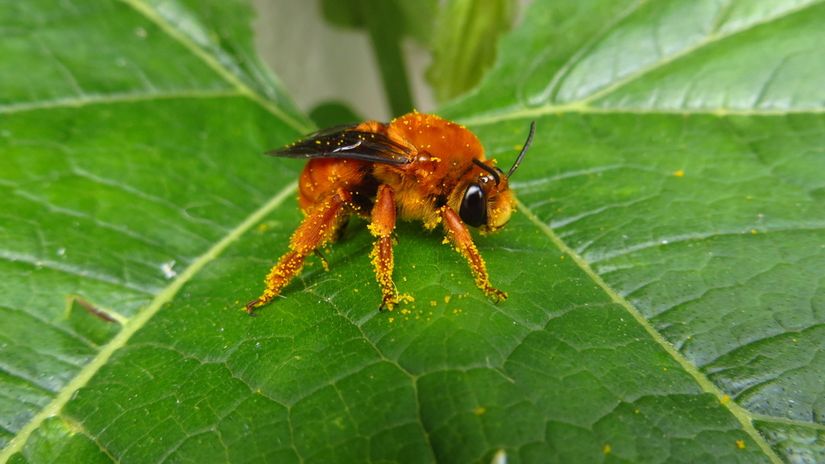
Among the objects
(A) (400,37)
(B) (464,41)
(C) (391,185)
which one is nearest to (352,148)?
(C) (391,185)

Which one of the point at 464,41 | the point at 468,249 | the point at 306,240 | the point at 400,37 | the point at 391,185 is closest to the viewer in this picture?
the point at 468,249

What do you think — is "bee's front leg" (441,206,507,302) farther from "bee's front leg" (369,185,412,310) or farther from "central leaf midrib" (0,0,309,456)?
"central leaf midrib" (0,0,309,456)

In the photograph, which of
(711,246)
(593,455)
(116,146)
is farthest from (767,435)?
(116,146)

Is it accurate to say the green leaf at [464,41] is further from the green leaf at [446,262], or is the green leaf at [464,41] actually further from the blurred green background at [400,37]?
the green leaf at [446,262]

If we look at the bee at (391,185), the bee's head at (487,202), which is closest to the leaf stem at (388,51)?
the bee at (391,185)

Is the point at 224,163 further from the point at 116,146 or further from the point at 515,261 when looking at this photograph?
the point at 515,261

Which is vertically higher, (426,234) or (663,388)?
(426,234)

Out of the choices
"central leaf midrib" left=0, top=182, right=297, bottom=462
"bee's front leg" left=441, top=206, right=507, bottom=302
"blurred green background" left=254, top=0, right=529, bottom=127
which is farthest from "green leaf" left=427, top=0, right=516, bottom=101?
"bee's front leg" left=441, top=206, right=507, bottom=302

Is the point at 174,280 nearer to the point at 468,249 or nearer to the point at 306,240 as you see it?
the point at 306,240
